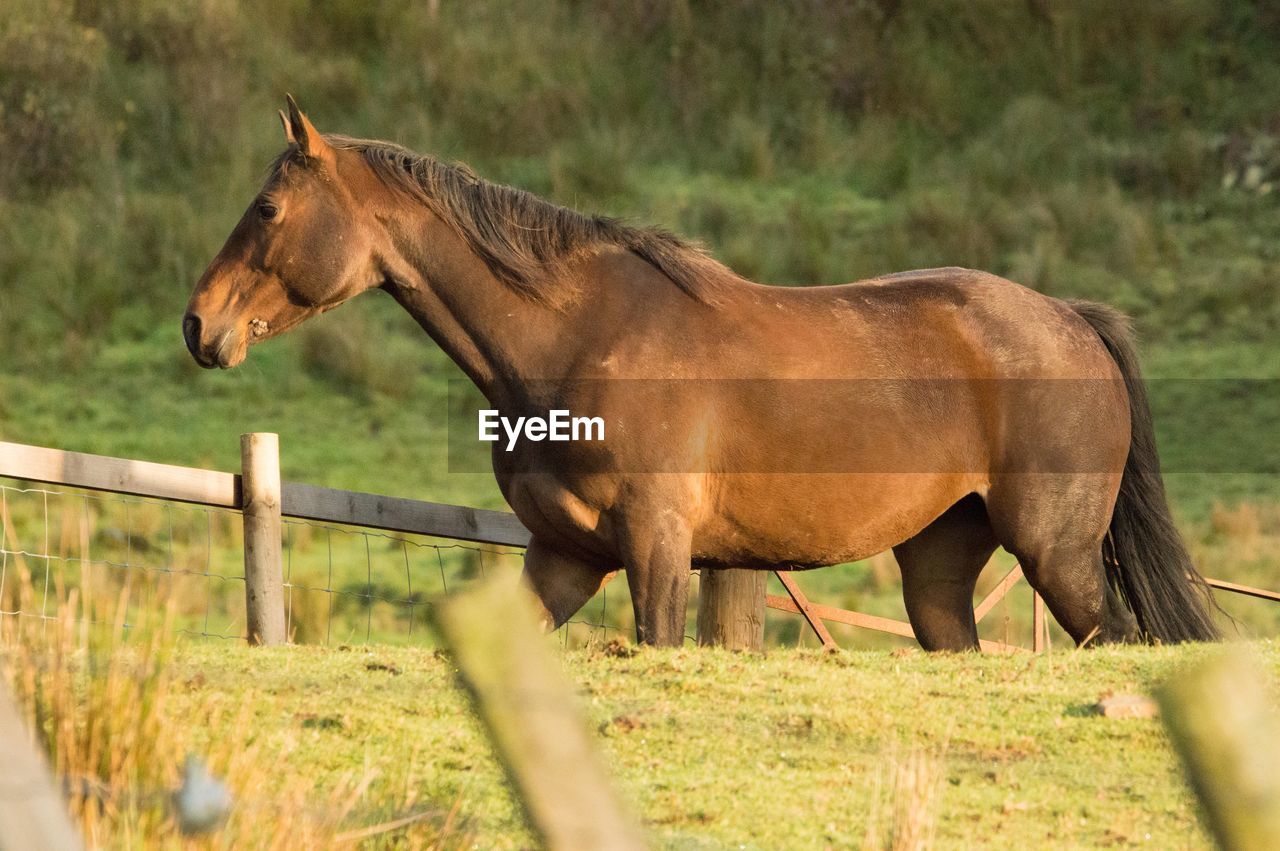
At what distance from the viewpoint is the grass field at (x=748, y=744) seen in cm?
450

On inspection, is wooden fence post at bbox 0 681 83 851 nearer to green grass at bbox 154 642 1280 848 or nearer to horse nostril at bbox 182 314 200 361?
green grass at bbox 154 642 1280 848

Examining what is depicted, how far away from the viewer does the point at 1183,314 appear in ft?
65.4

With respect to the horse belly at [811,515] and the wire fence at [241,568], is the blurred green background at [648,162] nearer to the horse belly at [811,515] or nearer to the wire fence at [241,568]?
the wire fence at [241,568]

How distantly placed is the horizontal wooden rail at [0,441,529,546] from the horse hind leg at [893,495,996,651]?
73.2 inches

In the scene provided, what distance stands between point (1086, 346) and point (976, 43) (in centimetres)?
2056

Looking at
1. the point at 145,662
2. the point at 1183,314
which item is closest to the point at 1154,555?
the point at 145,662

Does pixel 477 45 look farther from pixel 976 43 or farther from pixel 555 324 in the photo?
pixel 555 324

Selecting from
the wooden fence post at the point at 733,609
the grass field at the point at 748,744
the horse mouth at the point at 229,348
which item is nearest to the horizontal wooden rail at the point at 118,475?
the horse mouth at the point at 229,348

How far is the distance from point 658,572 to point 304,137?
2.14 m

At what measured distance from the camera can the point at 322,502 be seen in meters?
7.93

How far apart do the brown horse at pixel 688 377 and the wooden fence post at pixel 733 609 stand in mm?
842

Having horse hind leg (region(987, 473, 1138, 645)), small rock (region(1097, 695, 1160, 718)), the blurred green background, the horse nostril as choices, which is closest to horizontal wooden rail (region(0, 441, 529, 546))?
the horse nostril

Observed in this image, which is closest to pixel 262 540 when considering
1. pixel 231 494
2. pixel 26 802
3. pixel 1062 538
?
pixel 231 494

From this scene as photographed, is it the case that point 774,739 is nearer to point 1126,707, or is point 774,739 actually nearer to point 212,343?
point 1126,707
